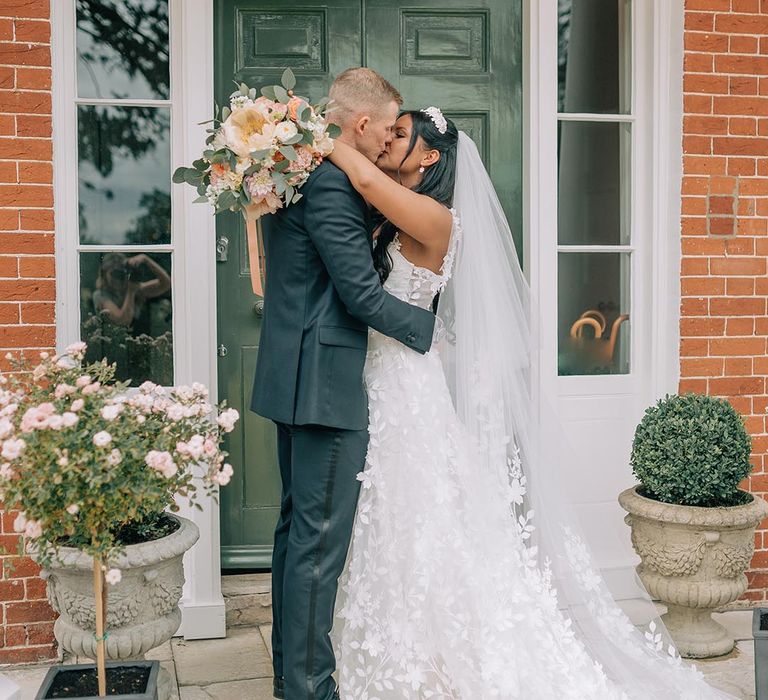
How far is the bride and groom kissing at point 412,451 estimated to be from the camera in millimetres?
2828

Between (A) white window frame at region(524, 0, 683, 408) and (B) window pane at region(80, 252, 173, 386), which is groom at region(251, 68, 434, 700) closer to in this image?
(B) window pane at region(80, 252, 173, 386)

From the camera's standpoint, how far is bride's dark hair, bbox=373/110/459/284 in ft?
9.92

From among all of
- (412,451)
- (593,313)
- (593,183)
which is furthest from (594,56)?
(412,451)

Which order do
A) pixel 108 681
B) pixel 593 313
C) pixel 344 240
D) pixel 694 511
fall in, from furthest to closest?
pixel 593 313, pixel 694 511, pixel 344 240, pixel 108 681

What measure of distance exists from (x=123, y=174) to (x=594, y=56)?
210 centimetres

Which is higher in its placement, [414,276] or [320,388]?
[414,276]

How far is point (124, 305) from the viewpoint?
3.76 metres

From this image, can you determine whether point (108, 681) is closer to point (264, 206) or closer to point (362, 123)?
point (264, 206)

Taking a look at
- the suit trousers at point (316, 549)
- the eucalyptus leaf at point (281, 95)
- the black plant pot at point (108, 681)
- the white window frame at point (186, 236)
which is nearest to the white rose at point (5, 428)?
the black plant pot at point (108, 681)

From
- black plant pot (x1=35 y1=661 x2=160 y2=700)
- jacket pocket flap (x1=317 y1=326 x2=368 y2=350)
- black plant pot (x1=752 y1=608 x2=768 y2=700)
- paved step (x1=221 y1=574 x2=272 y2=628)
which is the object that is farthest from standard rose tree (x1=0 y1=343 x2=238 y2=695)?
black plant pot (x1=752 y1=608 x2=768 y2=700)

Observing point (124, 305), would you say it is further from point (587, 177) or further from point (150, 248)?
point (587, 177)

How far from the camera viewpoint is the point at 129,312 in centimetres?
377

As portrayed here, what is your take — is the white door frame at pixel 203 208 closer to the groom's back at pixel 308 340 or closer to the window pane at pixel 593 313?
the window pane at pixel 593 313

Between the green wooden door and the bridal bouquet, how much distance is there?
1211 mm
